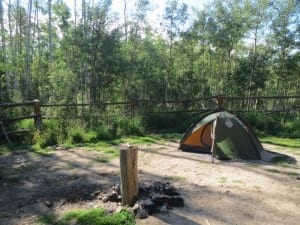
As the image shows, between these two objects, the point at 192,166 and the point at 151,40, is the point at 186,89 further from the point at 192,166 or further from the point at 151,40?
the point at 192,166

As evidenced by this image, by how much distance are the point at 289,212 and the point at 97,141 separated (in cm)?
530

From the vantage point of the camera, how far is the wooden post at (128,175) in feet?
12.3

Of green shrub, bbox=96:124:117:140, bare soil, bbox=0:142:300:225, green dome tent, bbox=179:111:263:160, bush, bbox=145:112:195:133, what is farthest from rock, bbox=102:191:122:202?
bush, bbox=145:112:195:133

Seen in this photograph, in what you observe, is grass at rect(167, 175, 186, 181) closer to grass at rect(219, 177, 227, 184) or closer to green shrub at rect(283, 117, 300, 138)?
grass at rect(219, 177, 227, 184)

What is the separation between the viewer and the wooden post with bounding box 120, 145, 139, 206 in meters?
3.75

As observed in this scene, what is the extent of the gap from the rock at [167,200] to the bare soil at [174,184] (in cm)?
10

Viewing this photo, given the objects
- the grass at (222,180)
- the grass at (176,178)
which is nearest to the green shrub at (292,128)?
the grass at (222,180)

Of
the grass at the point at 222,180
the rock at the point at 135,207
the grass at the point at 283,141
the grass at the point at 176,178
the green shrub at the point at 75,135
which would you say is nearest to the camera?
the rock at the point at 135,207

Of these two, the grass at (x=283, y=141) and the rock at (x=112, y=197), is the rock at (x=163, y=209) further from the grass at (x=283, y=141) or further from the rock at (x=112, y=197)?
the grass at (x=283, y=141)

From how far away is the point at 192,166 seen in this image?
227 inches

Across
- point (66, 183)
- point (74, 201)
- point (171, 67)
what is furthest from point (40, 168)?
point (171, 67)

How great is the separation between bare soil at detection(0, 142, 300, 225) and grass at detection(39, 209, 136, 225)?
0.13 m

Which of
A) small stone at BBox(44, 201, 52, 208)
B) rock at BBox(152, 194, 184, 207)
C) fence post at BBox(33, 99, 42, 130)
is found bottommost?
small stone at BBox(44, 201, 52, 208)

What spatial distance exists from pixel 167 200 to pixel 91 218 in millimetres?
900
